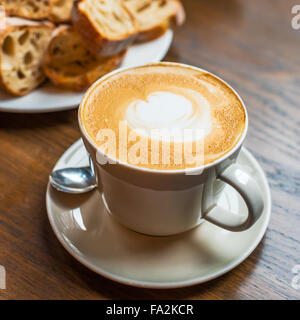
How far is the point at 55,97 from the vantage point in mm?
1088

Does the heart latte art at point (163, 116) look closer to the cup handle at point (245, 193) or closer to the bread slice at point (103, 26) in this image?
the cup handle at point (245, 193)

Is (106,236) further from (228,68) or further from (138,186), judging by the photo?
(228,68)

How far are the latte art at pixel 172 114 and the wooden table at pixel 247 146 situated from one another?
0.85 ft

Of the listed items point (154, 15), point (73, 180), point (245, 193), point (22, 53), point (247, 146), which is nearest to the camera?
point (245, 193)

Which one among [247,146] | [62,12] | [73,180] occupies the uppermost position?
[62,12]

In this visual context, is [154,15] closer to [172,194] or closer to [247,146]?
[247,146]

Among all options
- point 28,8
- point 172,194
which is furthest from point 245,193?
point 28,8

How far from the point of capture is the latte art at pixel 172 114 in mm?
731

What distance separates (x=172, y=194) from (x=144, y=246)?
0.41 ft

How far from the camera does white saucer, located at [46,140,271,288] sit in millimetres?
691

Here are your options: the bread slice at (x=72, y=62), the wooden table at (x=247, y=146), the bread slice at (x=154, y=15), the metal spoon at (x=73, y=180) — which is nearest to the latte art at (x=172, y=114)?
the metal spoon at (x=73, y=180)

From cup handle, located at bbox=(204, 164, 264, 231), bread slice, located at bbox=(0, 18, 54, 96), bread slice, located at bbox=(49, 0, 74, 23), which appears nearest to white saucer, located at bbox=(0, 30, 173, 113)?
bread slice, located at bbox=(0, 18, 54, 96)

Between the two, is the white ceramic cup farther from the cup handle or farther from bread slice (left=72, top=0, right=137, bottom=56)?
bread slice (left=72, top=0, right=137, bottom=56)
